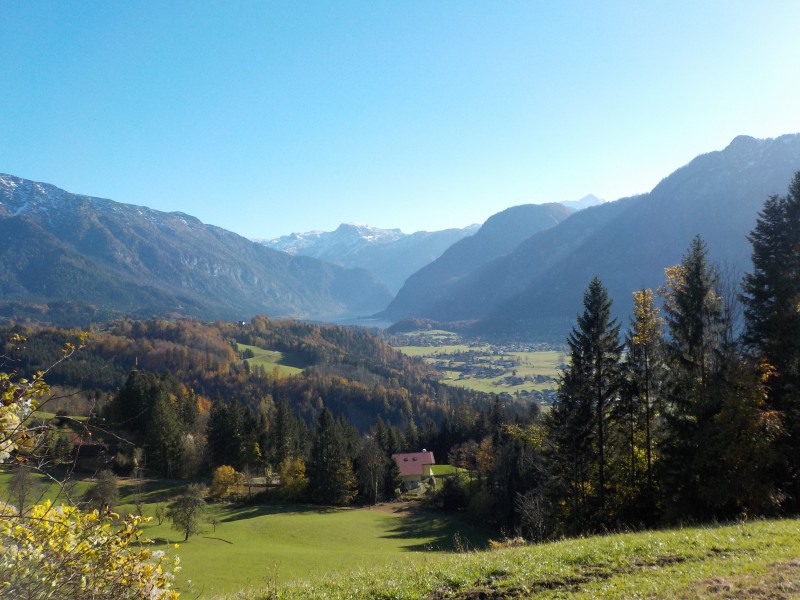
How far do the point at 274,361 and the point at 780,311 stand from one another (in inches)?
6495

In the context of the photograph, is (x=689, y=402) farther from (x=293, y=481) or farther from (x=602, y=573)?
(x=293, y=481)

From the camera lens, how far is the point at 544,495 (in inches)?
1172

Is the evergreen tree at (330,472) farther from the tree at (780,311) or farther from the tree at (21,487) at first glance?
the tree at (780,311)

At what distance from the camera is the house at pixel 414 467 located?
72.1 meters

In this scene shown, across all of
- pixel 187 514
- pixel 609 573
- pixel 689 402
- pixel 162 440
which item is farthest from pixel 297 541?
pixel 609 573

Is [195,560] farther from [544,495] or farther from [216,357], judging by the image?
[216,357]

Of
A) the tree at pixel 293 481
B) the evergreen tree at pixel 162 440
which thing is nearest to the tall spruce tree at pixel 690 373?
the tree at pixel 293 481

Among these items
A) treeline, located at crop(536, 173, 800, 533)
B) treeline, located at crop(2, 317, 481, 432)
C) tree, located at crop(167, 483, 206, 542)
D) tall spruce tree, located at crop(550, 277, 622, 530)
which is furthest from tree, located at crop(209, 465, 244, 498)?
treeline, located at crop(2, 317, 481, 432)

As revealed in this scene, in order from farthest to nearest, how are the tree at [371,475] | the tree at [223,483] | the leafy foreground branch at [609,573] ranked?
the tree at [371,475] < the tree at [223,483] < the leafy foreground branch at [609,573]

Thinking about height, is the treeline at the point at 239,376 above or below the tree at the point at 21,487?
below

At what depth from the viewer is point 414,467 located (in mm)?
73812

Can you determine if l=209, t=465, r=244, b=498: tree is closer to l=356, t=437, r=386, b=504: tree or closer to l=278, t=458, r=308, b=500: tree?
l=278, t=458, r=308, b=500: tree

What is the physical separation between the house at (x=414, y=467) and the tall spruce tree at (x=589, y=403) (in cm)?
4777

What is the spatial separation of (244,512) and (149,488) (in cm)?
1383
